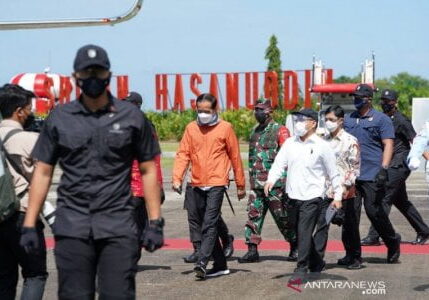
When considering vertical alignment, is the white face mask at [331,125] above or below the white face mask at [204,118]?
below

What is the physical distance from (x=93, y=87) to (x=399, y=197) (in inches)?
310

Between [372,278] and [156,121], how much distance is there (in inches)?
1961

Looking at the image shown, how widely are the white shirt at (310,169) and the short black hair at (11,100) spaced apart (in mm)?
3200

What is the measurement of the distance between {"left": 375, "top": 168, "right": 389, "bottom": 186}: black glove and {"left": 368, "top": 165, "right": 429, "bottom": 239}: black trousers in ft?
2.75

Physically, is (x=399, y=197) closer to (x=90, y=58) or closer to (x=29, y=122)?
(x=29, y=122)

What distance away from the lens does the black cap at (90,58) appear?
19.6 ft

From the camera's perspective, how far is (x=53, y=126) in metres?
6.04

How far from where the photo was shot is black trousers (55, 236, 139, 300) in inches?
232

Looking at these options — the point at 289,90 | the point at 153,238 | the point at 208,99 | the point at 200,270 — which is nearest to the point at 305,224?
the point at 200,270

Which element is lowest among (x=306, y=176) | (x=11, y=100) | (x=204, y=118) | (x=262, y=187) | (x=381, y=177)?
(x=262, y=187)

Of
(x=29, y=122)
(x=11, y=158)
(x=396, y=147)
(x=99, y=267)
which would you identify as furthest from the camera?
(x=396, y=147)

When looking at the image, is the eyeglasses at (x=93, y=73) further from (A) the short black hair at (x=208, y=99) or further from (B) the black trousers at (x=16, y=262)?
(A) the short black hair at (x=208, y=99)

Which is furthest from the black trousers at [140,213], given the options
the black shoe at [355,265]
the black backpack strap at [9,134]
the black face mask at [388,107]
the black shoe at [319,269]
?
the black face mask at [388,107]

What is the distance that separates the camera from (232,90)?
6197cm
